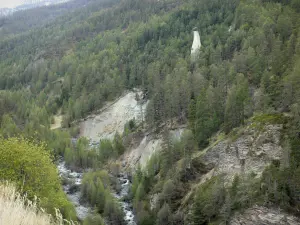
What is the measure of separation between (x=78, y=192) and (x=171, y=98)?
27513mm

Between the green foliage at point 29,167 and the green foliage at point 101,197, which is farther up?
the green foliage at point 29,167

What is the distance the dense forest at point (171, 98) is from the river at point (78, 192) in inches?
61.6

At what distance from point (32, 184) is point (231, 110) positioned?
34.5 m

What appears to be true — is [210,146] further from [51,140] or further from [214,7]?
[214,7]

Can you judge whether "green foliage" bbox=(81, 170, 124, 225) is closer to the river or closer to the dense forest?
the dense forest

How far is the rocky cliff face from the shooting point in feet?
129

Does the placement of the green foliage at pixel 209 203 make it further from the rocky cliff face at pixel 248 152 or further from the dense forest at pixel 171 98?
the rocky cliff face at pixel 248 152

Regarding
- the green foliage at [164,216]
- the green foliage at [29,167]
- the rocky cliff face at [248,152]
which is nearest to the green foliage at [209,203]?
the rocky cliff face at [248,152]

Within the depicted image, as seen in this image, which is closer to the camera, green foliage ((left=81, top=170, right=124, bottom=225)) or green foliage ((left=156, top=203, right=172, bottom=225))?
green foliage ((left=156, top=203, right=172, bottom=225))

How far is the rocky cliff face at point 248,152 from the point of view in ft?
129

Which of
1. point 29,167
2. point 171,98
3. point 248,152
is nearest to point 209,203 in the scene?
point 248,152

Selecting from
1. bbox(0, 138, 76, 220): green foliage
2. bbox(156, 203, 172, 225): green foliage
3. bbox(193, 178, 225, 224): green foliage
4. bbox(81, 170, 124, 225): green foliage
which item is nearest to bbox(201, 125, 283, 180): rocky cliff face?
bbox(193, 178, 225, 224): green foliage

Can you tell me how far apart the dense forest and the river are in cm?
156

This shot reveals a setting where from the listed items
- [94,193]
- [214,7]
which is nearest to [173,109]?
[94,193]
